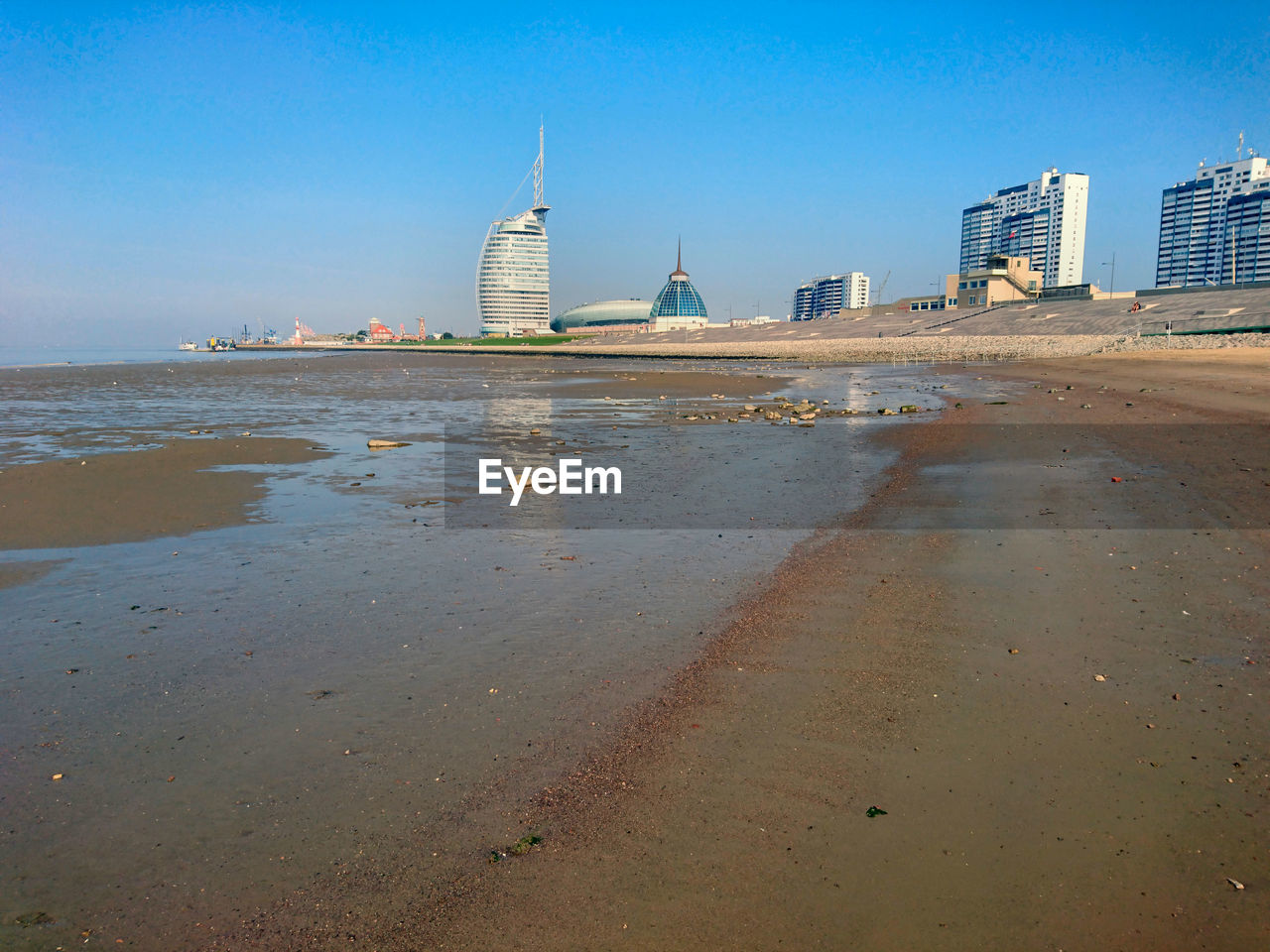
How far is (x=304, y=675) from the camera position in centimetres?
571

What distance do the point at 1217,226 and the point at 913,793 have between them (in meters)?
228

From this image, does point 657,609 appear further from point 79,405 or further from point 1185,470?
point 79,405

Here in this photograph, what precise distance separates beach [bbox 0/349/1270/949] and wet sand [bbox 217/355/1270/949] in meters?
0.02

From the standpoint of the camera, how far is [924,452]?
1599cm

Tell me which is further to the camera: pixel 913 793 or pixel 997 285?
pixel 997 285

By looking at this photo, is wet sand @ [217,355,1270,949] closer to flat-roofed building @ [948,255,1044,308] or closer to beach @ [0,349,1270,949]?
beach @ [0,349,1270,949]

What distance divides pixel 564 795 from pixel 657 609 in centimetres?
306

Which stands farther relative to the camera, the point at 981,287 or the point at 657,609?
the point at 981,287

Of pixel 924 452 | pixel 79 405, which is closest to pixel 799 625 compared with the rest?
pixel 924 452

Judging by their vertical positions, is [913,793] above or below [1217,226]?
below

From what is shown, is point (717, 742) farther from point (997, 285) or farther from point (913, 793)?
point (997, 285)
